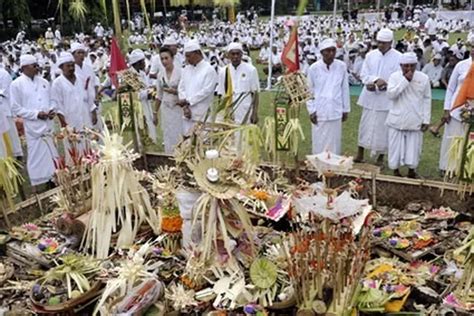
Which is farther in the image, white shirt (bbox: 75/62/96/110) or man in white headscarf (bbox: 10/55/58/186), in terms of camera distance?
white shirt (bbox: 75/62/96/110)

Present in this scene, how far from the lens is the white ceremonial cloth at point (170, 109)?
6039 millimetres

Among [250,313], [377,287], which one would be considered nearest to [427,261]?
[377,287]

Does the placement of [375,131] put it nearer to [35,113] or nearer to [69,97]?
[69,97]

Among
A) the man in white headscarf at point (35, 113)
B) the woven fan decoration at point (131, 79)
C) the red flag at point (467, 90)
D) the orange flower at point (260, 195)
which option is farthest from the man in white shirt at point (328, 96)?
the man in white headscarf at point (35, 113)

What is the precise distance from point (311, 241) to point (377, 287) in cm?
48

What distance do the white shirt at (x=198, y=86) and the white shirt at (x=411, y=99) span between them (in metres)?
1.73

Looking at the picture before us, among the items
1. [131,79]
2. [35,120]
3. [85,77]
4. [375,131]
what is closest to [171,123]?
[131,79]

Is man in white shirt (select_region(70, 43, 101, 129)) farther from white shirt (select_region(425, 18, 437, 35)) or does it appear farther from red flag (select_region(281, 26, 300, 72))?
white shirt (select_region(425, 18, 437, 35))

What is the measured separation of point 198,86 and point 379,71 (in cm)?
192

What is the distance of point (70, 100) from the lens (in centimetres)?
580

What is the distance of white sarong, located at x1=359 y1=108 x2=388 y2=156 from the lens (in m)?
5.94

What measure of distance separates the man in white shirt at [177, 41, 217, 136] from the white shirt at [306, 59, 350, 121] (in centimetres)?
100

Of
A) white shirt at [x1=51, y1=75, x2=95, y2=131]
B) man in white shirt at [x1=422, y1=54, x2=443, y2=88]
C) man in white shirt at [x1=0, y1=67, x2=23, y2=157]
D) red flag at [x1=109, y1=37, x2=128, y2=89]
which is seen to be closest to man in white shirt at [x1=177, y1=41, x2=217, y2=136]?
red flag at [x1=109, y1=37, x2=128, y2=89]

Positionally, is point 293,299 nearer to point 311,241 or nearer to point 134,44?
point 311,241
